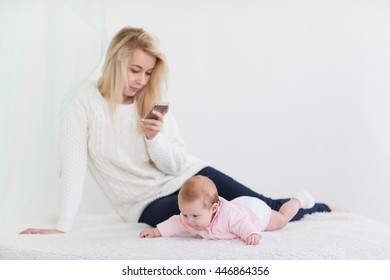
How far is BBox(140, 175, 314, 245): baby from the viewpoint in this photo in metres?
1.28

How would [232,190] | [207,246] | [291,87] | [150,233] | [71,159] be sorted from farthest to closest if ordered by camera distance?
1. [291,87]
2. [232,190]
3. [71,159]
4. [150,233]
5. [207,246]

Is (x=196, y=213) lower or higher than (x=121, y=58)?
lower

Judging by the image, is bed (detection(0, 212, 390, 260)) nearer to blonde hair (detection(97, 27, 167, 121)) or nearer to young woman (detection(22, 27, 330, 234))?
young woman (detection(22, 27, 330, 234))

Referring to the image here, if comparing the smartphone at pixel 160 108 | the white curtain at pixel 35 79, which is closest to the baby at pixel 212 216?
the smartphone at pixel 160 108

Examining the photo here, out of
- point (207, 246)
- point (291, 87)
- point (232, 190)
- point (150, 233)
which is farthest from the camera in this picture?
point (291, 87)

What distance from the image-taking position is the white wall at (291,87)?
1812 mm

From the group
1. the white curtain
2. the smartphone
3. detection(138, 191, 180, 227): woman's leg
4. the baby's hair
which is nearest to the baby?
the baby's hair

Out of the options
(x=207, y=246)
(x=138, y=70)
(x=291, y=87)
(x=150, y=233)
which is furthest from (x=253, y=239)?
(x=291, y=87)

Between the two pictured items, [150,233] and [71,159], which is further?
[71,159]

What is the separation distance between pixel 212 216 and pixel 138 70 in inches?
19.4

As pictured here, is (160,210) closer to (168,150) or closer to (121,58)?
(168,150)

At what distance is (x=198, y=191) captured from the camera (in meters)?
1.27

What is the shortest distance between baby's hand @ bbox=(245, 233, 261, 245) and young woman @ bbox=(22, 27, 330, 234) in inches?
11.7
